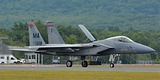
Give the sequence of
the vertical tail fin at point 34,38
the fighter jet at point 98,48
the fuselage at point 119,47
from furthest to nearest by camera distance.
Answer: the vertical tail fin at point 34,38 → the fighter jet at point 98,48 → the fuselage at point 119,47

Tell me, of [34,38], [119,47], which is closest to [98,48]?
[119,47]

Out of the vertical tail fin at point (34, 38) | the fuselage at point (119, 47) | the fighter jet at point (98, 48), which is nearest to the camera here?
the fuselage at point (119, 47)

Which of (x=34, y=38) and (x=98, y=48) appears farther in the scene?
(x=34, y=38)

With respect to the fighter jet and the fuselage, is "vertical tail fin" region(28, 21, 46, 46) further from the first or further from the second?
the fuselage

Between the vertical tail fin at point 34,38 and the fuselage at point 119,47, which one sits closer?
the fuselage at point 119,47

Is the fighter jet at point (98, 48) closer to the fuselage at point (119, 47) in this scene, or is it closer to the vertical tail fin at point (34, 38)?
the fuselage at point (119, 47)

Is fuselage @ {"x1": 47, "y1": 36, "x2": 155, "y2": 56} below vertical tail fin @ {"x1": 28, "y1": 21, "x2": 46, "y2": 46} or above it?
below

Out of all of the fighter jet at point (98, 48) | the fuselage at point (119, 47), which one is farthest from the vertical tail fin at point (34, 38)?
the fuselage at point (119, 47)

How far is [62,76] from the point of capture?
53.4m

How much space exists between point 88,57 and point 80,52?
2585 millimetres

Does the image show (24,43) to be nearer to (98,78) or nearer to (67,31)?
(67,31)

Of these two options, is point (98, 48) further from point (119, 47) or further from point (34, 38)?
point (34, 38)

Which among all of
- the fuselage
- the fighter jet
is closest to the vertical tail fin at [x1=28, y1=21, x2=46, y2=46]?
the fighter jet

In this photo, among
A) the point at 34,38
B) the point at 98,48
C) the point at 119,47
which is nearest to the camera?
the point at 119,47
